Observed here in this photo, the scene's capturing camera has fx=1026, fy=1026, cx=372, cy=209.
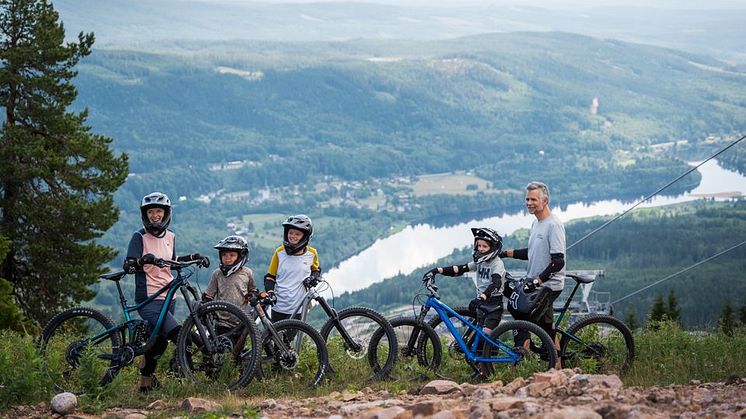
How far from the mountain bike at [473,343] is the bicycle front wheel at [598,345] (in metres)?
0.31

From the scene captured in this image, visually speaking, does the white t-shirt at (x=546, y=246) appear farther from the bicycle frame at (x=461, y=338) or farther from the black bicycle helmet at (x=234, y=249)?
the black bicycle helmet at (x=234, y=249)

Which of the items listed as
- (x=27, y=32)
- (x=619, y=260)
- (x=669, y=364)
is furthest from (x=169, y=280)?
(x=619, y=260)

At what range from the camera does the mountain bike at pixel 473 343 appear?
31.1 ft

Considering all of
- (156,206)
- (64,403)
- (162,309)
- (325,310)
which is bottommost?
(64,403)

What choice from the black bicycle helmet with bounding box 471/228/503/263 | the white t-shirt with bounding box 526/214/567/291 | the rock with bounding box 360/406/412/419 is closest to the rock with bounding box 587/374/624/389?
the rock with bounding box 360/406/412/419

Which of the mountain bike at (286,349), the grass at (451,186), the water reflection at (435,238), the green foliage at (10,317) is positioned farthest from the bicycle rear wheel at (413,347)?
the grass at (451,186)

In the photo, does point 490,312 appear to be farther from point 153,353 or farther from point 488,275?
point 153,353

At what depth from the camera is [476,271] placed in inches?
390

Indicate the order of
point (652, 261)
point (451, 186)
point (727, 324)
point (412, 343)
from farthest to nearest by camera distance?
point (451, 186) → point (652, 261) → point (727, 324) → point (412, 343)

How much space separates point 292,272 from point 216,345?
3.57ft

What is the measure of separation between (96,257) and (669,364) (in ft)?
62.1

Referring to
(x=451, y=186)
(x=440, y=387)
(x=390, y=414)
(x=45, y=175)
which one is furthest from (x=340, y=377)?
(x=451, y=186)

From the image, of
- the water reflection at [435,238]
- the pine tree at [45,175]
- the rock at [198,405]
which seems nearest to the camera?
the rock at [198,405]

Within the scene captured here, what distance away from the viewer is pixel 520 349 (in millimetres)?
9547
